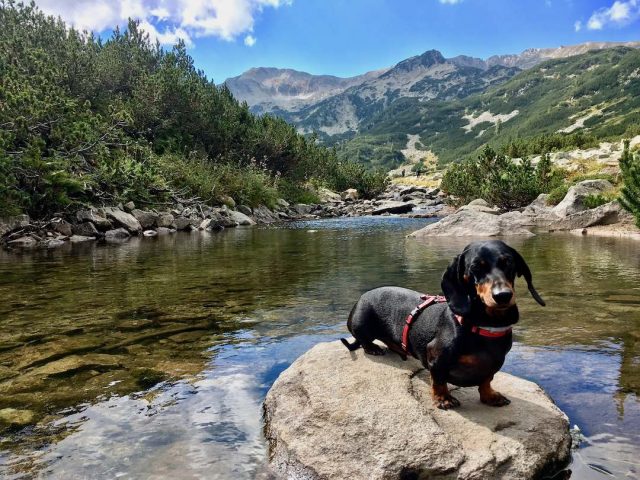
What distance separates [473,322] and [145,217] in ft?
92.7

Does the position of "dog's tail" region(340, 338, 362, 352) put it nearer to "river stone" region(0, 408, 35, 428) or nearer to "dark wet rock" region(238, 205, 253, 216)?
"river stone" region(0, 408, 35, 428)

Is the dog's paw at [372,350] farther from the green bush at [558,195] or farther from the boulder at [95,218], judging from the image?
the green bush at [558,195]

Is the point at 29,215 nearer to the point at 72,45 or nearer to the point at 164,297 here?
the point at 164,297

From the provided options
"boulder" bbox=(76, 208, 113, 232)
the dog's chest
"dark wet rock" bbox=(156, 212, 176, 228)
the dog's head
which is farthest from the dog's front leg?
"dark wet rock" bbox=(156, 212, 176, 228)

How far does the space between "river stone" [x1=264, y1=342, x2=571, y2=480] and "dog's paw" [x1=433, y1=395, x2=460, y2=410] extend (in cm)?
4

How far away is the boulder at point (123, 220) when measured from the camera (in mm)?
26964

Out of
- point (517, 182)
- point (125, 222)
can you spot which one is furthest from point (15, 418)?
point (517, 182)

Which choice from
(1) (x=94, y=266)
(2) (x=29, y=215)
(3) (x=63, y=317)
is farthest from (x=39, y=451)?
(2) (x=29, y=215)

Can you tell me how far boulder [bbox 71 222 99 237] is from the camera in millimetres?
24547

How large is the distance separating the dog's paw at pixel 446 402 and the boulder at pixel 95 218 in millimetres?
25477

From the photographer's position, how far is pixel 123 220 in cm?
2703

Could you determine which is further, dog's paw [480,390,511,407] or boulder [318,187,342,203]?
boulder [318,187,342,203]

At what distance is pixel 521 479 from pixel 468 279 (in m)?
1.36

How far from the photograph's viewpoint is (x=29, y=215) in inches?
947
